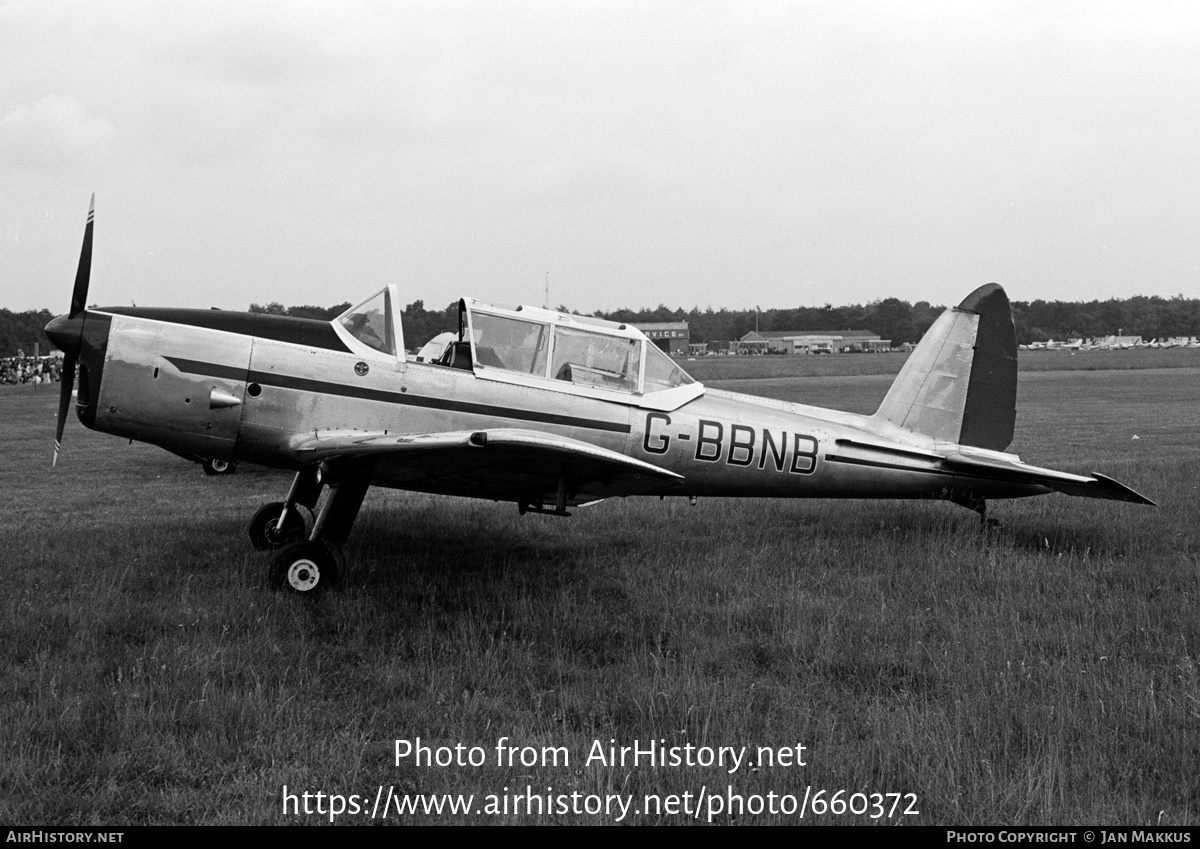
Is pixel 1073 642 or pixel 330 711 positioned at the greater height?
pixel 1073 642

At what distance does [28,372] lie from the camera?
40.6 metres

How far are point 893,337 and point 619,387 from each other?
78755mm

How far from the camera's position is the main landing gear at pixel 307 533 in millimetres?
5645

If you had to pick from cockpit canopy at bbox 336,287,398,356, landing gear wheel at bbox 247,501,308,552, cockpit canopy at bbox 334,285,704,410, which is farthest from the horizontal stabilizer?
landing gear wheel at bbox 247,501,308,552

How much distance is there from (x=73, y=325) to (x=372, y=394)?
2060mm

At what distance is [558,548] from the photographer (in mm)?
7414

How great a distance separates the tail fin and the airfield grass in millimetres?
944

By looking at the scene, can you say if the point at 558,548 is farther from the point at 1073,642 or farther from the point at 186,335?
the point at 1073,642

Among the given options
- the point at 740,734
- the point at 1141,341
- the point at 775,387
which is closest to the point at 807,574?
the point at 740,734

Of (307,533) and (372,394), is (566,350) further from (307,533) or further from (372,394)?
(307,533)

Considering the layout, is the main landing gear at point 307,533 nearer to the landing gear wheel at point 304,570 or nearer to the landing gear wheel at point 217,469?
the landing gear wheel at point 304,570

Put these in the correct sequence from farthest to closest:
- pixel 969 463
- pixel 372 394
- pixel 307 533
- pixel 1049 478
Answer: pixel 969 463 → pixel 307 533 → pixel 1049 478 → pixel 372 394

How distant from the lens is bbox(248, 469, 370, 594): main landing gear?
5.64 metres

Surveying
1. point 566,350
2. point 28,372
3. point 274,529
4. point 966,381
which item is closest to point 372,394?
point 566,350
